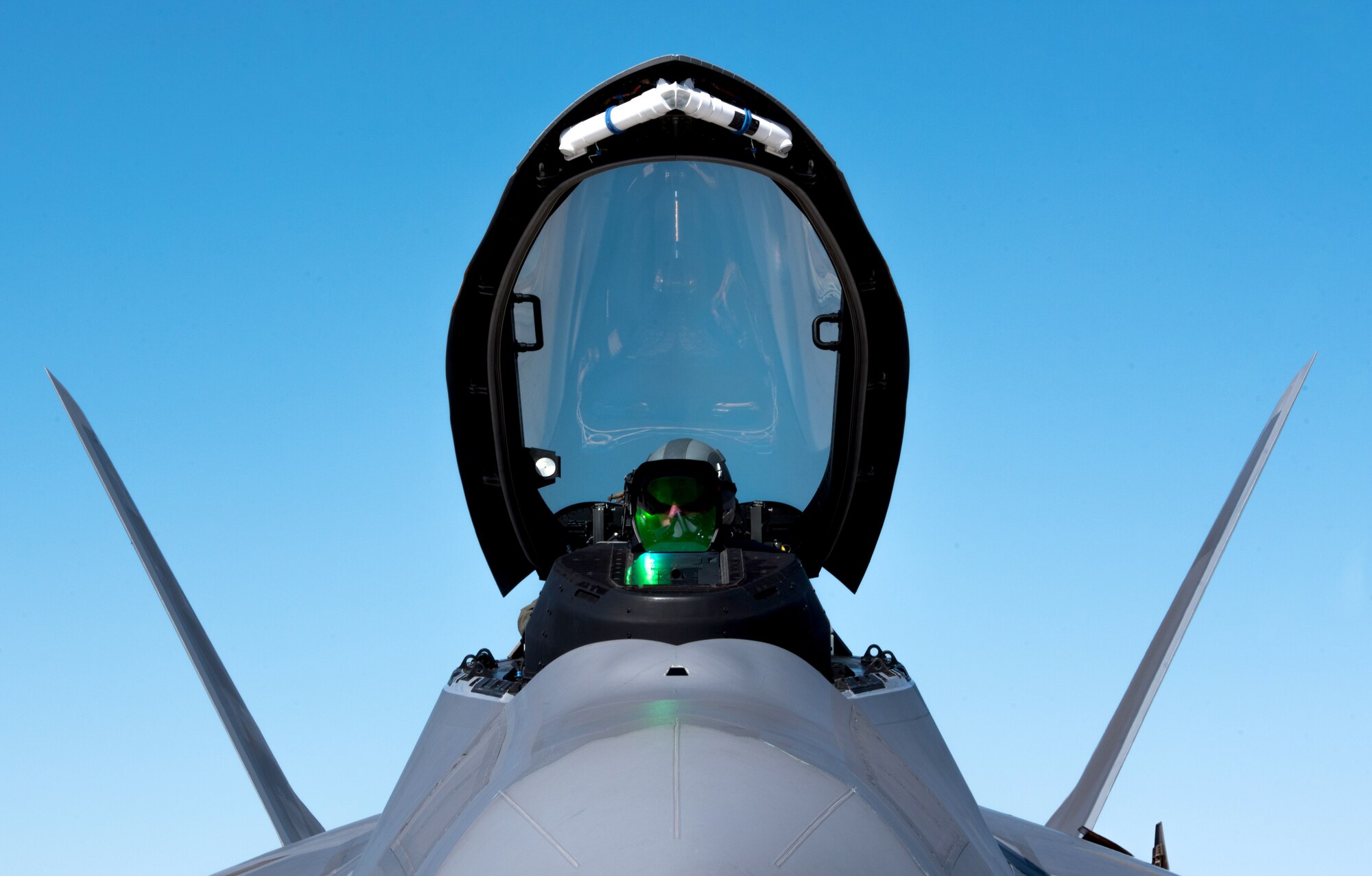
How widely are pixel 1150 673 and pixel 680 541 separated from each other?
3616 millimetres

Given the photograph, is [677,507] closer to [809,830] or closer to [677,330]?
[677,330]

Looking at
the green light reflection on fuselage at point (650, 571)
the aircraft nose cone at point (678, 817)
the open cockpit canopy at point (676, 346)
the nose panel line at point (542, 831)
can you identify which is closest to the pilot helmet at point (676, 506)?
the green light reflection on fuselage at point (650, 571)

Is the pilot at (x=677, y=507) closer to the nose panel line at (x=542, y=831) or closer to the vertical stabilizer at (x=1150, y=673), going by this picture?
the nose panel line at (x=542, y=831)

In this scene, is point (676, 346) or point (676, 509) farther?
point (676, 346)

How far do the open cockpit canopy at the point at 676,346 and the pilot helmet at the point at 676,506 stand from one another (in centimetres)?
157

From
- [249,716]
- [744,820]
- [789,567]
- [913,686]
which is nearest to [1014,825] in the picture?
[913,686]

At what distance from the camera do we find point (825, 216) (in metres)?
5.94

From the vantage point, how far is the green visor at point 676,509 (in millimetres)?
4980

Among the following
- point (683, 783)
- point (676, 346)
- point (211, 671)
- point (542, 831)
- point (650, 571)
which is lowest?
point (211, 671)

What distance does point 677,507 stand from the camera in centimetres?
497

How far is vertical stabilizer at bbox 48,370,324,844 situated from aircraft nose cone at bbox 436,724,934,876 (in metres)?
4.24

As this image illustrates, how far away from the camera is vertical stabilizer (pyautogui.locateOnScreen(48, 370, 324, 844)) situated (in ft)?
21.1

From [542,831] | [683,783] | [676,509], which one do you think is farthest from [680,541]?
[542,831]

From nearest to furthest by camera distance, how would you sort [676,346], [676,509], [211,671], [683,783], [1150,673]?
1. [683,783]
2. [676,509]
3. [211,671]
4. [1150,673]
5. [676,346]
